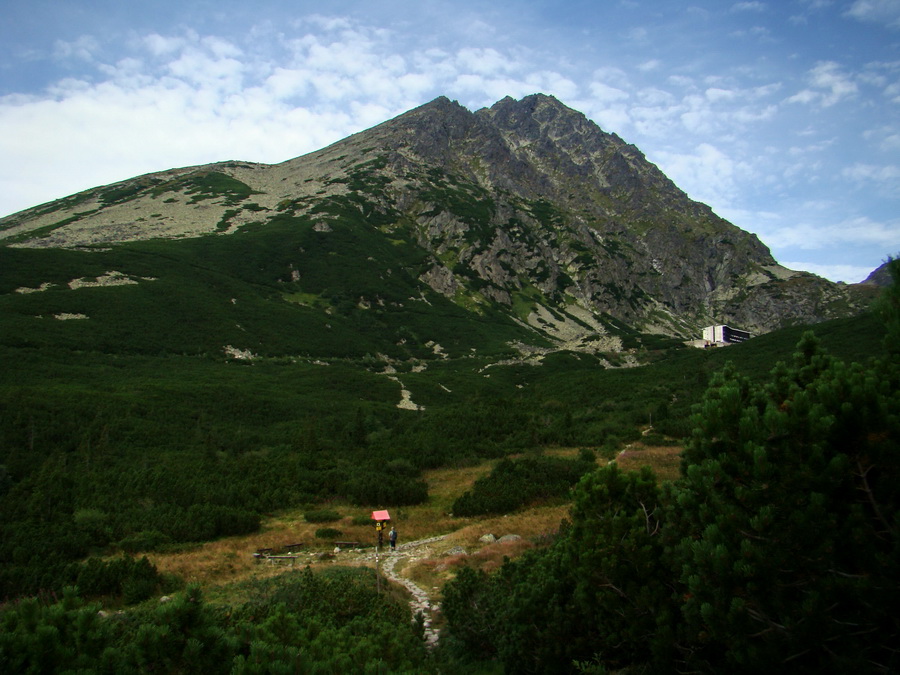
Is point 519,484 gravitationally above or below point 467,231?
below

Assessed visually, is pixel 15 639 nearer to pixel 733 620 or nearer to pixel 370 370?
pixel 733 620

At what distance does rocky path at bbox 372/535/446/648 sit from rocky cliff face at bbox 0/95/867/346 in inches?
3026

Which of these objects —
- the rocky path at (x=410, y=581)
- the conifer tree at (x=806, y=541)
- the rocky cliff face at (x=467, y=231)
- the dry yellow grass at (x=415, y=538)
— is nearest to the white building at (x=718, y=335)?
the rocky cliff face at (x=467, y=231)

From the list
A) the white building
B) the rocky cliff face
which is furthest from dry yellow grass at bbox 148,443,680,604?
the white building

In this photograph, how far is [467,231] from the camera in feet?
478

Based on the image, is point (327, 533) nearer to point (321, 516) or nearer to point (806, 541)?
point (321, 516)

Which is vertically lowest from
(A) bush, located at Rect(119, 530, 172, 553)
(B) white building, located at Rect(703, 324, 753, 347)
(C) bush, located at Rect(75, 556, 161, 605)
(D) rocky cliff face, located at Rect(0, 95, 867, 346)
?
(B) white building, located at Rect(703, 324, 753, 347)

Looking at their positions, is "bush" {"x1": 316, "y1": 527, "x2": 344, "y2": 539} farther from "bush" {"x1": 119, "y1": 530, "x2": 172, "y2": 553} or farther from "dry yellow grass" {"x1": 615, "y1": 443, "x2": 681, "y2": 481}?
"dry yellow grass" {"x1": 615, "y1": 443, "x2": 681, "y2": 481}

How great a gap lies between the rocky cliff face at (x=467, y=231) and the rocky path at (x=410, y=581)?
76859 millimetres

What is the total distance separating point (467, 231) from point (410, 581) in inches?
5416

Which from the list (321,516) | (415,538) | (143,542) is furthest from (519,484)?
(143,542)

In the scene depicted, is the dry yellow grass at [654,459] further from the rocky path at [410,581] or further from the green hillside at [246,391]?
the rocky path at [410,581]

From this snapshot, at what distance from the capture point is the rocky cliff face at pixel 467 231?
406 ft

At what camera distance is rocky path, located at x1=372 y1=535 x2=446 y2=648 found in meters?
10.1
